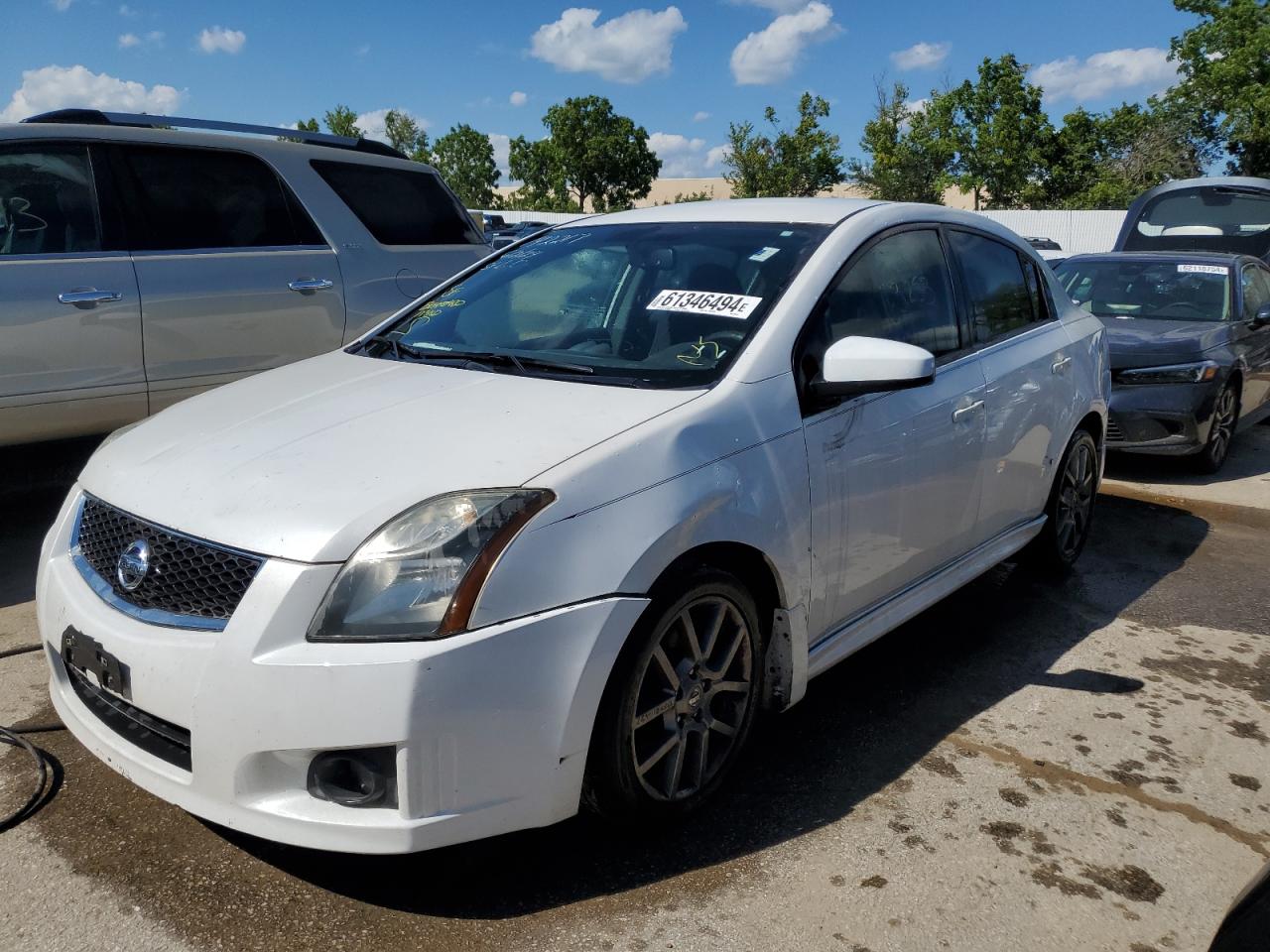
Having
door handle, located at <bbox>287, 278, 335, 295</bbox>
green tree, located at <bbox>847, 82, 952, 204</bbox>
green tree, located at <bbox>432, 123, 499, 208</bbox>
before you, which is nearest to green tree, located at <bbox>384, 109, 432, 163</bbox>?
green tree, located at <bbox>432, 123, 499, 208</bbox>

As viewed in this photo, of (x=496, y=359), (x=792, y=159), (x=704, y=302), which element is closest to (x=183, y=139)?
(x=496, y=359)

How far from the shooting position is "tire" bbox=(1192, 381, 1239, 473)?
24.0ft

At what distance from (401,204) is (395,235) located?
9.5 inches

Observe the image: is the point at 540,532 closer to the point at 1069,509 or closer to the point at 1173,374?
the point at 1069,509

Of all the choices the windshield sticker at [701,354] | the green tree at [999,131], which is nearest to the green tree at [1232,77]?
the green tree at [999,131]

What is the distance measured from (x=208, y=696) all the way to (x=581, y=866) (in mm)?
1016

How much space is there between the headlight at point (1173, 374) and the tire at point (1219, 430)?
198 mm

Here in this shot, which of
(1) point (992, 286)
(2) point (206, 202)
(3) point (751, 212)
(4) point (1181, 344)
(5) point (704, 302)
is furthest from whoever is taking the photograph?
(4) point (1181, 344)

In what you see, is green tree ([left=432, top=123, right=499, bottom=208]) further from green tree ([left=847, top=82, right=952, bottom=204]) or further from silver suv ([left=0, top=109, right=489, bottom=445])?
silver suv ([left=0, top=109, right=489, bottom=445])

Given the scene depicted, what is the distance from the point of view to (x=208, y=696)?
89.4 inches

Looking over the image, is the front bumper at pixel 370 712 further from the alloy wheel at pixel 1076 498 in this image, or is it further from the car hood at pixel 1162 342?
the car hood at pixel 1162 342

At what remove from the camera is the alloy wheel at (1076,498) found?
4.89m

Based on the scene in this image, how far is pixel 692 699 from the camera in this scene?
2.79 metres

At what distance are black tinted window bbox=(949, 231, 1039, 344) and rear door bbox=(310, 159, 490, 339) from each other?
3.14m
